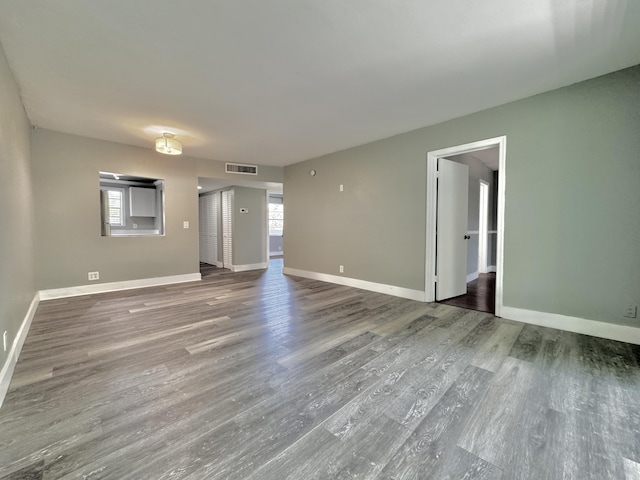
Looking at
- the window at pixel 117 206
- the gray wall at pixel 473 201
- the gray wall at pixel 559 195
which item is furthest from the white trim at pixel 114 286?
the gray wall at pixel 473 201

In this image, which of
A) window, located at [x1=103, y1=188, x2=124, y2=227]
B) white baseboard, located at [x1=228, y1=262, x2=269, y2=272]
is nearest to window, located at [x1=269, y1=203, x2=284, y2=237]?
white baseboard, located at [x1=228, y1=262, x2=269, y2=272]

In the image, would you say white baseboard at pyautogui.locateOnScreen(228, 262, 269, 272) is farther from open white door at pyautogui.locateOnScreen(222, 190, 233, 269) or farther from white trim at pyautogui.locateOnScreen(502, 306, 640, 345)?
white trim at pyautogui.locateOnScreen(502, 306, 640, 345)

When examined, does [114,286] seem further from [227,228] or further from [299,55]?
[299,55]

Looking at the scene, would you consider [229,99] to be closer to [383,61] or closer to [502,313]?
[383,61]

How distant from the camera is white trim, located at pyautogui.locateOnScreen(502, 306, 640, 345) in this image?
251 cm

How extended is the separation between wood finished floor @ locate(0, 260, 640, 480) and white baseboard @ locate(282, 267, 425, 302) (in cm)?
95

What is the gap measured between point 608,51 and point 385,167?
2.58 metres

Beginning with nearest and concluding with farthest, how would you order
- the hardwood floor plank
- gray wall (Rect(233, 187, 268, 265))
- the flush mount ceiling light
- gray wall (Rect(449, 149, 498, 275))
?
the hardwood floor plank, the flush mount ceiling light, gray wall (Rect(449, 149, 498, 275)), gray wall (Rect(233, 187, 268, 265))

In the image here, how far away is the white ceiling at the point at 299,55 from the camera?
177 cm

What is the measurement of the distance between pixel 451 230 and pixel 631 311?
2017 mm

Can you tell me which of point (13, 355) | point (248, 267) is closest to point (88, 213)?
point (13, 355)

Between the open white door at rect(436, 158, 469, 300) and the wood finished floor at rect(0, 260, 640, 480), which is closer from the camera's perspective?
the wood finished floor at rect(0, 260, 640, 480)

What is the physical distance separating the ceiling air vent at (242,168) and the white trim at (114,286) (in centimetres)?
237

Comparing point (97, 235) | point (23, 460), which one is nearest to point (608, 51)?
point (23, 460)
